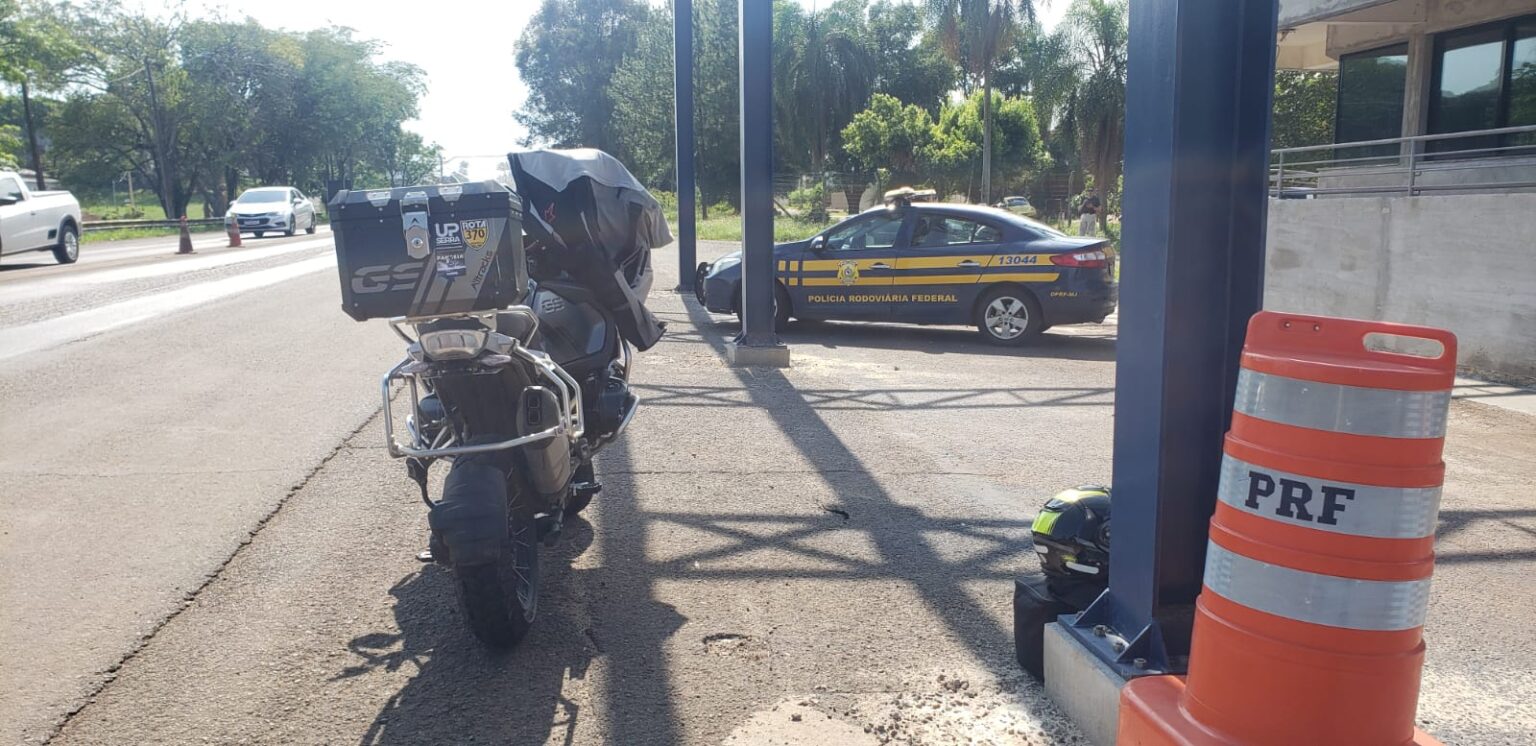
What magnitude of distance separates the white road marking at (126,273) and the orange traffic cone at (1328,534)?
15724 millimetres

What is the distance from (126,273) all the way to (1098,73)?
34.7 metres

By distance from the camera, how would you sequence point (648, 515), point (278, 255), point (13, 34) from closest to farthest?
point (648, 515), point (278, 255), point (13, 34)

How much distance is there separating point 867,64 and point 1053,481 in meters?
50.6

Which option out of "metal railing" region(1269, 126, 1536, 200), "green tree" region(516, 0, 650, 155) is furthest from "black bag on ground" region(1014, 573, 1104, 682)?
"green tree" region(516, 0, 650, 155)

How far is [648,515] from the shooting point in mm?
5656

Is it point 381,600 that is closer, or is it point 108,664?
point 108,664

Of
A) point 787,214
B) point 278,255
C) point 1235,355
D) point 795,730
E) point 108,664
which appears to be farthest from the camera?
point 787,214

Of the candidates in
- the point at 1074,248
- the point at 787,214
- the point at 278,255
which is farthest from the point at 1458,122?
the point at 787,214

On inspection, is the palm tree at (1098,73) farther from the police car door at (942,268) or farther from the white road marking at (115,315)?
the white road marking at (115,315)

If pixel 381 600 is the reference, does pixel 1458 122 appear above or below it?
above

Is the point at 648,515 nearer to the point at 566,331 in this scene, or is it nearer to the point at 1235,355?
the point at 566,331

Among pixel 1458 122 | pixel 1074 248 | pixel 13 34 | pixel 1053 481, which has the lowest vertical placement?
pixel 1053 481

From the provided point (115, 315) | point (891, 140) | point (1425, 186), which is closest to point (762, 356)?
point (115, 315)

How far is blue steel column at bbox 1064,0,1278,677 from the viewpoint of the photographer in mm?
3078
